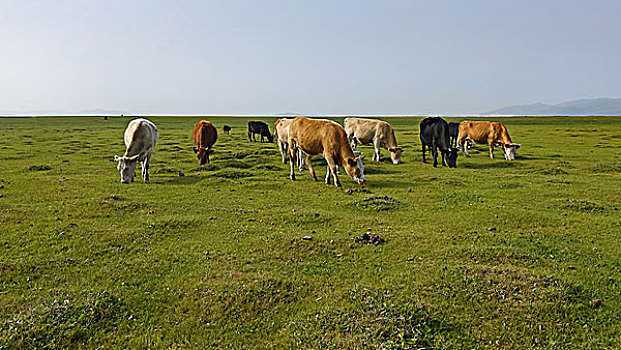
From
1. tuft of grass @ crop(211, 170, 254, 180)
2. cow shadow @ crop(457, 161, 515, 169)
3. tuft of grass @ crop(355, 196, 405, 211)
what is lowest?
tuft of grass @ crop(355, 196, 405, 211)

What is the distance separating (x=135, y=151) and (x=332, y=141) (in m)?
7.13

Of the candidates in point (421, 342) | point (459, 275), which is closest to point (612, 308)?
point (459, 275)

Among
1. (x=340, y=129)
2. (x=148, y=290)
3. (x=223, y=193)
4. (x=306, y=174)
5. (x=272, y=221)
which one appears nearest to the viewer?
(x=148, y=290)

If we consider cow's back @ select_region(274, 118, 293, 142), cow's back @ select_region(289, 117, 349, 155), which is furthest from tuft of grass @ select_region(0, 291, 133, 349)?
cow's back @ select_region(274, 118, 293, 142)

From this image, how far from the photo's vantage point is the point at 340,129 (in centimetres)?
1332

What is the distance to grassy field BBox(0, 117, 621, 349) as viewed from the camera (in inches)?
183

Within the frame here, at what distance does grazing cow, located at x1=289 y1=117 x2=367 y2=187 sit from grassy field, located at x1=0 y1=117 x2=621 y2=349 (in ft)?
3.62

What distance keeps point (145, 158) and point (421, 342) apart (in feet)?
41.7

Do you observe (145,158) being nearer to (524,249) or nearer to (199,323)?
(199,323)

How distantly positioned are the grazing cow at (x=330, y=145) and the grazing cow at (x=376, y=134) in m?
6.54

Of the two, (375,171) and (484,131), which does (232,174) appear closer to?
(375,171)

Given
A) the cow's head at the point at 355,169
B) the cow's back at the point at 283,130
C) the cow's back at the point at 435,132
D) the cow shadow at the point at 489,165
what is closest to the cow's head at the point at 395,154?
the cow's back at the point at 435,132

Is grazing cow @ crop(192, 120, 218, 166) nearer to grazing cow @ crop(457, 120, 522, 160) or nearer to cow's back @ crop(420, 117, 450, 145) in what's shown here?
cow's back @ crop(420, 117, 450, 145)

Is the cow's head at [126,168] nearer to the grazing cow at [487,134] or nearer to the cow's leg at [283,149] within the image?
the cow's leg at [283,149]
